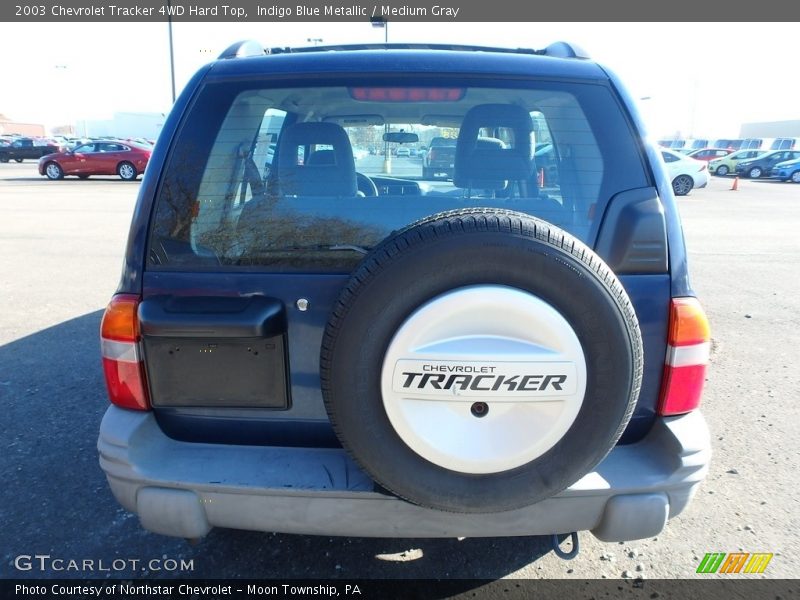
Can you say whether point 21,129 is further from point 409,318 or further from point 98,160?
point 409,318

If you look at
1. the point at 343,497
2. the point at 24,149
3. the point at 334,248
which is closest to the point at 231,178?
the point at 334,248

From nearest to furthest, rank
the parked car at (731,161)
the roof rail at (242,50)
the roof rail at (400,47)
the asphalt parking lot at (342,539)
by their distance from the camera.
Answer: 1. the roof rail at (242,50)
2. the asphalt parking lot at (342,539)
3. the roof rail at (400,47)
4. the parked car at (731,161)

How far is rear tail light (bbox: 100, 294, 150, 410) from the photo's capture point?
1768mm

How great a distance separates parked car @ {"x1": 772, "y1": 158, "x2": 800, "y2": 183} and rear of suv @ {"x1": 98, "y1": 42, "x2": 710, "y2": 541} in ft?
102

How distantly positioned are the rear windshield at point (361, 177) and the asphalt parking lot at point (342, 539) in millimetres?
1295

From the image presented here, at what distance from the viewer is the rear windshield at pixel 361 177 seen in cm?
179

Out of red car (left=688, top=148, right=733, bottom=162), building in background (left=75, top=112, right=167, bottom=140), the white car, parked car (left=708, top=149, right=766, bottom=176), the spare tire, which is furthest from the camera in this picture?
building in background (left=75, top=112, right=167, bottom=140)

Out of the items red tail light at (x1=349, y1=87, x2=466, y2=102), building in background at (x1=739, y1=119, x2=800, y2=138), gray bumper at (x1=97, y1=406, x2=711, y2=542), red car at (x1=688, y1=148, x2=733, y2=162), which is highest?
building in background at (x1=739, y1=119, x2=800, y2=138)

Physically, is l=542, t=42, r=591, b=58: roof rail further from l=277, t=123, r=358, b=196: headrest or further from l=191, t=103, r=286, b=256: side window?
l=191, t=103, r=286, b=256: side window

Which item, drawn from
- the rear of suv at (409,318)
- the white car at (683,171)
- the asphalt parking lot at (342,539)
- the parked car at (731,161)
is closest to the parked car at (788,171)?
the parked car at (731,161)

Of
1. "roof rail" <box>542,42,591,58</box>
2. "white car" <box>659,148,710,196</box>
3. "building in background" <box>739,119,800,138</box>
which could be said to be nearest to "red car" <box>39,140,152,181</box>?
"white car" <box>659,148,710,196</box>

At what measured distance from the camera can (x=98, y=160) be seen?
20734 mm

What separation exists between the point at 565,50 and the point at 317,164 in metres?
→ 1.16

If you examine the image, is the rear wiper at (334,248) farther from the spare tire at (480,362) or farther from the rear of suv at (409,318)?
the spare tire at (480,362)
